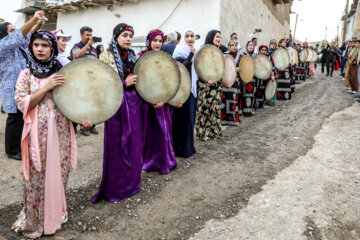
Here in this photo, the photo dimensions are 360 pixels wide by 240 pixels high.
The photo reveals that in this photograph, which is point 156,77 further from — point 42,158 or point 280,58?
point 280,58

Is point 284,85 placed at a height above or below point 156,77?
below

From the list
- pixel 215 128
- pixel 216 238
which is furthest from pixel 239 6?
pixel 216 238

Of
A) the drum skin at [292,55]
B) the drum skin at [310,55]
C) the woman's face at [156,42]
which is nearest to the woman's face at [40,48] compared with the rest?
the woman's face at [156,42]

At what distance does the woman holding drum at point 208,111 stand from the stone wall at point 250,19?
419cm

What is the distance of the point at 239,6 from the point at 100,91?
28.3ft

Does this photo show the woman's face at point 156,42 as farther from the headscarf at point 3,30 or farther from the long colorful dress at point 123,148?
the headscarf at point 3,30

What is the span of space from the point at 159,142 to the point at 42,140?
1.76 m

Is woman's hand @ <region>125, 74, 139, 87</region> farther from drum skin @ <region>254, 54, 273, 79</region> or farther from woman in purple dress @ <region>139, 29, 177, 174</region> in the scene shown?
drum skin @ <region>254, 54, 273, 79</region>

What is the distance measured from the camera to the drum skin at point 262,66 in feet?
22.1

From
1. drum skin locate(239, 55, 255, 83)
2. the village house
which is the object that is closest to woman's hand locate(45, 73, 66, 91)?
drum skin locate(239, 55, 255, 83)

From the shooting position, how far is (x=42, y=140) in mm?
2217

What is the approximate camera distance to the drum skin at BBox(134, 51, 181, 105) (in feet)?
9.78

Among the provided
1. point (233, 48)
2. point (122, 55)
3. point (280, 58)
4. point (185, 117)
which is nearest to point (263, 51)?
point (280, 58)

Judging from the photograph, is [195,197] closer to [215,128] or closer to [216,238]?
[216,238]
